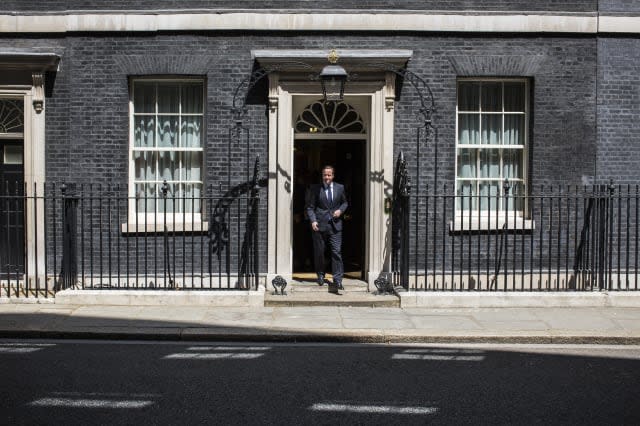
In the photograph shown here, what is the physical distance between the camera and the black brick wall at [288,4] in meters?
11.8

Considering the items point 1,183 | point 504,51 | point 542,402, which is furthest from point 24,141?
point 542,402

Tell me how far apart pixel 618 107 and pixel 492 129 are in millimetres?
1924

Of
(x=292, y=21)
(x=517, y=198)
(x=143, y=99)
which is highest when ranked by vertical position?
(x=292, y=21)

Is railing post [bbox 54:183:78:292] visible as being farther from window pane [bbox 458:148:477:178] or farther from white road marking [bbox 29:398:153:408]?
window pane [bbox 458:148:477:178]

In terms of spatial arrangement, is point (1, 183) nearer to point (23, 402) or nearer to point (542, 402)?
point (23, 402)

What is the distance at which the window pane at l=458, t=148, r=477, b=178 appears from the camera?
12.3m

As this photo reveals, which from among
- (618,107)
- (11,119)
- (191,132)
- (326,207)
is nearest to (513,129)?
(618,107)

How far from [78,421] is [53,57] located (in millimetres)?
7415

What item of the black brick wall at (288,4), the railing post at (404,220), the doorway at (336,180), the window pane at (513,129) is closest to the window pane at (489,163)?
the window pane at (513,129)

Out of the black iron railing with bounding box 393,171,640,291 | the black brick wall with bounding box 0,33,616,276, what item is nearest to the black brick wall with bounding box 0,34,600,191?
the black brick wall with bounding box 0,33,616,276

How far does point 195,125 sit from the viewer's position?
12.2 m

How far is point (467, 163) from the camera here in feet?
40.6

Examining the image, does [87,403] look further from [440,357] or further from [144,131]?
[144,131]

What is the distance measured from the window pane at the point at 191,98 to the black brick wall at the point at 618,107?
6214 millimetres
